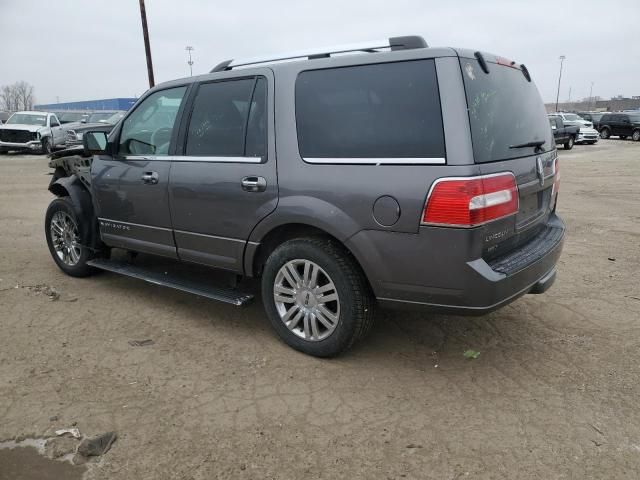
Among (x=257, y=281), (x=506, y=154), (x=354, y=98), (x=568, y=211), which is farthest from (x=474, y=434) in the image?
(x=568, y=211)

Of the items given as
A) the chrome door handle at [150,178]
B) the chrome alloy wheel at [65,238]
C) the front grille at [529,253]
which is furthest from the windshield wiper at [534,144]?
the chrome alloy wheel at [65,238]

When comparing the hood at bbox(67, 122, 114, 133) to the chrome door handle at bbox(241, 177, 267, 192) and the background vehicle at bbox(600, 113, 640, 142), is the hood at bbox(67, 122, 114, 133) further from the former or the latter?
the background vehicle at bbox(600, 113, 640, 142)

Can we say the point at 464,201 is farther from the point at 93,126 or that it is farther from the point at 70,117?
the point at 70,117

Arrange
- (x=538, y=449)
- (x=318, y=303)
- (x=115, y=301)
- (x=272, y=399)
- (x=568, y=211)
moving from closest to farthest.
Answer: (x=538, y=449)
(x=272, y=399)
(x=318, y=303)
(x=115, y=301)
(x=568, y=211)

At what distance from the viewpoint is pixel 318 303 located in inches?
133

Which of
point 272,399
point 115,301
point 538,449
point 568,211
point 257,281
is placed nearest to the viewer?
point 538,449

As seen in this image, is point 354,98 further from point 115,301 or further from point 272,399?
point 115,301

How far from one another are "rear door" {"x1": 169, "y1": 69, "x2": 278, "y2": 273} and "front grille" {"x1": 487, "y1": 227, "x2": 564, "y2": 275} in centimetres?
146

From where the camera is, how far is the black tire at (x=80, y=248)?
492cm

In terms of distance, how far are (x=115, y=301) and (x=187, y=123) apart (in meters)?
1.72

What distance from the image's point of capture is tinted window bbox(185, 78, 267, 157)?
357 centimetres

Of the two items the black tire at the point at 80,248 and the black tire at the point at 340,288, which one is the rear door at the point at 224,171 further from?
the black tire at the point at 80,248

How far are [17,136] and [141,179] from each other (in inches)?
789

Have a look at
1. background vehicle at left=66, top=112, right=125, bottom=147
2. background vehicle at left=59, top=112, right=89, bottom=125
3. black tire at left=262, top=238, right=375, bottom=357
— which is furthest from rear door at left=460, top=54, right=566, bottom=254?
background vehicle at left=59, top=112, right=89, bottom=125
